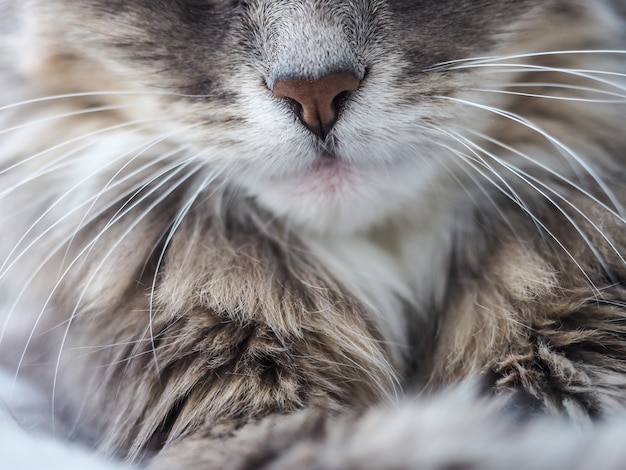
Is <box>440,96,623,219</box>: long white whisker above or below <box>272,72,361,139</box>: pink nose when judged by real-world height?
below

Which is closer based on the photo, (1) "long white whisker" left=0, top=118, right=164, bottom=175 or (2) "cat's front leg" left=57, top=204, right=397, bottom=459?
(2) "cat's front leg" left=57, top=204, right=397, bottom=459

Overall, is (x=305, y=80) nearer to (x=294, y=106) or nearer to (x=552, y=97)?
(x=294, y=106)

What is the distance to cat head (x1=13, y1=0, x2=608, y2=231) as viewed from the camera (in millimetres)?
788

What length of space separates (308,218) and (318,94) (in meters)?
0.20

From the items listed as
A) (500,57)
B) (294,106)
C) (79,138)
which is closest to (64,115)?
(79,138)

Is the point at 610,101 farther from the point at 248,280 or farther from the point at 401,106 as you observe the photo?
the point at 248,280

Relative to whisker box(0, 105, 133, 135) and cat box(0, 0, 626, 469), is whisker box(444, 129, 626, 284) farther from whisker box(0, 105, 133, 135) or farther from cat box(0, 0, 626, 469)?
whisker box(0, 105, 133, 135)

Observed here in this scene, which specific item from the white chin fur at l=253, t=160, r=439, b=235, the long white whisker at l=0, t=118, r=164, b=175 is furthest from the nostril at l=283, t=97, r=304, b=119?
the long white whisker at l=0, t=118, r=164, b=175

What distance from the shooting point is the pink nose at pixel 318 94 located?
2.49 feet

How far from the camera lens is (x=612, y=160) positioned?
3.09 feet

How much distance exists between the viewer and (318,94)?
77 centimetres

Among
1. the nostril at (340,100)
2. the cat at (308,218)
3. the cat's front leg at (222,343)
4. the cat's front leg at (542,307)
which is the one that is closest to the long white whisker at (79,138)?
the cat at (308,218)

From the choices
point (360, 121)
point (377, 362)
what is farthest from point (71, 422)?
point (360, 121)

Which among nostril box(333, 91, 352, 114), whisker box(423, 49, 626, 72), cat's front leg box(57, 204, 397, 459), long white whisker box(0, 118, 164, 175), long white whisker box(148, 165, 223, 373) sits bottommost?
cat's front leg box(57, 204, 397, 459)
